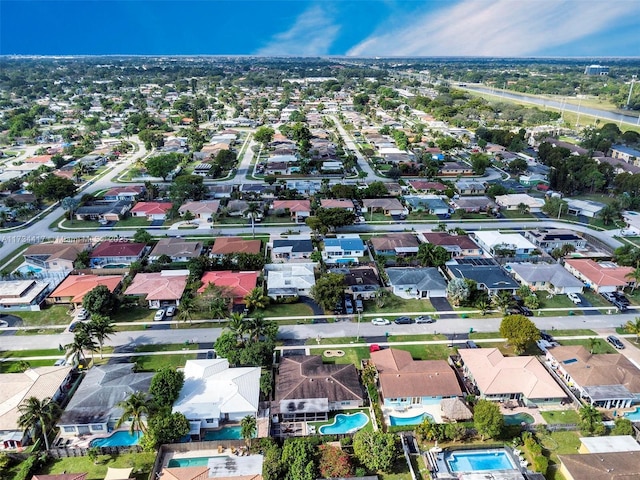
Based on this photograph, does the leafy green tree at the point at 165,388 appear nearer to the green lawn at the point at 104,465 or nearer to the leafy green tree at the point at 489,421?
the green lawn at the point at 104,465

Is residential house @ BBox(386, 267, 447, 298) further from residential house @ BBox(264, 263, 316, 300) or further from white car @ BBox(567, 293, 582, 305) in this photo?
white car @ BBox(567, 293, 582, 305)

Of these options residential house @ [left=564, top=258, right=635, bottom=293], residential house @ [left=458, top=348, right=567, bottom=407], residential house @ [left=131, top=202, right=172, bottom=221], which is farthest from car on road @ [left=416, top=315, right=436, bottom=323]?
residential house @ [left=131, top=202, right=172, bottom=221]

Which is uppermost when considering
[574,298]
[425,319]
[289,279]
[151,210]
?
[151,210]

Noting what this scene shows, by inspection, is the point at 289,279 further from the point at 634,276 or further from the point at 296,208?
the point at 634,276

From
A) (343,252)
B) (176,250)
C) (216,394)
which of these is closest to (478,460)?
(216,394)

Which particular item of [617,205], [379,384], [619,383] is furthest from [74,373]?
[617,205]

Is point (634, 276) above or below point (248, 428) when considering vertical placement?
above

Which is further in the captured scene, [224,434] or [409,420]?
[409,420]
